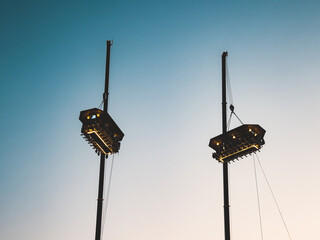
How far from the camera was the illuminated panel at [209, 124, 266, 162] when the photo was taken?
16.7m

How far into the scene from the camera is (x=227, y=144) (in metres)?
17.4

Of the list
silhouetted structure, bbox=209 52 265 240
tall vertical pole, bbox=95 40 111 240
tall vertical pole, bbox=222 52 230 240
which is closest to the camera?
tall vertical pole, bbox=95 40 111 240

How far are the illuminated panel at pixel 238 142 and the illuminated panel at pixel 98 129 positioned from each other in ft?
15.8

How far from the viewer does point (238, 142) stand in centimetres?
1703

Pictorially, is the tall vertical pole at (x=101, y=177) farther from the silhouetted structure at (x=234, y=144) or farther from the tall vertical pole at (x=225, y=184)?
the tall vertical pole at (x=225, y=184)

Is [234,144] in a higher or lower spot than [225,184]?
higher

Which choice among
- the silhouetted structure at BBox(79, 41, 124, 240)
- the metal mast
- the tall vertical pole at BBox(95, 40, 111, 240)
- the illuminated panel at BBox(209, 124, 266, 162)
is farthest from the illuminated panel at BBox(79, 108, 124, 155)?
the metal mast

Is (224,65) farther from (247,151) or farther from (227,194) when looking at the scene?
(227,194)

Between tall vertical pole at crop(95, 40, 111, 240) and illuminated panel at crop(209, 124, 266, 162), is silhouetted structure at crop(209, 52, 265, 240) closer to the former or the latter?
illuminated panel at crop(209, 124, 266, 162)

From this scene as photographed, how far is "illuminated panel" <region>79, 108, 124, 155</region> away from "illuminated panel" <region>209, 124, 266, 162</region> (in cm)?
483

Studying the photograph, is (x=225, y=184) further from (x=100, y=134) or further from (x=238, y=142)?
(x=100, y=134)

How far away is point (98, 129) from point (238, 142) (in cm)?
625

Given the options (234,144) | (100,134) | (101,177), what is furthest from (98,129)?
(234,144)

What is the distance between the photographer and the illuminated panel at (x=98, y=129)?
15.8 meters
